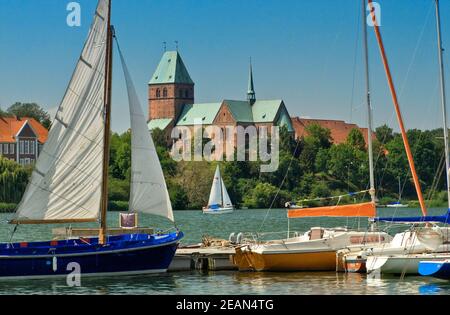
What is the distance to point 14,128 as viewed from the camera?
489 ft

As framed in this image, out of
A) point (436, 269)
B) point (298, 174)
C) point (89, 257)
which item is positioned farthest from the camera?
point (298, 174)

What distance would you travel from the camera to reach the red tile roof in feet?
487

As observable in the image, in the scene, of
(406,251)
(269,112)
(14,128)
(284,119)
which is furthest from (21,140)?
(406,251)

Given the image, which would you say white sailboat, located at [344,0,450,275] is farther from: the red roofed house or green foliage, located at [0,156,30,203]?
the red roofed house

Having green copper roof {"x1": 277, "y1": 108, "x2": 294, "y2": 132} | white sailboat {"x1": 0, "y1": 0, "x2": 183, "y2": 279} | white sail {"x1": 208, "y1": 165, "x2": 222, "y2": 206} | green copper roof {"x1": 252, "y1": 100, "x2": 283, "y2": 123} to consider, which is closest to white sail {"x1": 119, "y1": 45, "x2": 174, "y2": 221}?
white sailboat {"x1": 0, "y1": 0, "x2": 183, "y2": 279}

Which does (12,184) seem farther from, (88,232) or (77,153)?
(77,153)

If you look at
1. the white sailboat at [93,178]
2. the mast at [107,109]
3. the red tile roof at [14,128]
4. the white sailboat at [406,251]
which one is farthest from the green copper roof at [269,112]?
the white sailboat at [93,178]

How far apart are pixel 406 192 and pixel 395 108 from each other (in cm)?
10253

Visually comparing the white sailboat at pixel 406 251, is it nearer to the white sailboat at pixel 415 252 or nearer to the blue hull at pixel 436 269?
the white sailboat at pixel 415 252

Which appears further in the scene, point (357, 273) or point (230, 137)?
point (230, 137)

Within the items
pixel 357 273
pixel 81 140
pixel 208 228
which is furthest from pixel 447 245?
pixel 208 228

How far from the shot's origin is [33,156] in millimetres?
149875

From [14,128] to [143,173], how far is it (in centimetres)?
11498

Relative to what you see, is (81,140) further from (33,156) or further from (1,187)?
(33,156)
